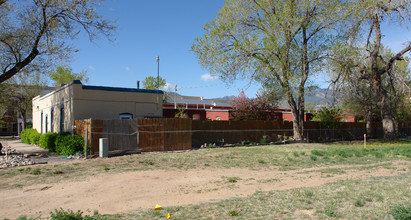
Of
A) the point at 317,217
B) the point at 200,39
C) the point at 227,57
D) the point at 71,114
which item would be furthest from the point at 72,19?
the point at 317,217

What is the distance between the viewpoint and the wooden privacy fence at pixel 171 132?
1588 cm

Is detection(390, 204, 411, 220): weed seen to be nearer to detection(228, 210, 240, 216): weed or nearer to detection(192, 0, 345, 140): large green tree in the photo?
detection(228, 210, 240, 216): weed

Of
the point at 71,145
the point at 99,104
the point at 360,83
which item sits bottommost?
the point at 71,145

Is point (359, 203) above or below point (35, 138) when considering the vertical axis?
below

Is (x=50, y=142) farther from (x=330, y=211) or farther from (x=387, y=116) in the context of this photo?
(x=387, y=116)

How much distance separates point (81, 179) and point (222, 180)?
169 inches

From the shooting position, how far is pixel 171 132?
17.9 metres

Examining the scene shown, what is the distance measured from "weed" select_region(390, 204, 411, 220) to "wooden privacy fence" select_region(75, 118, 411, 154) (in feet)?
42.3

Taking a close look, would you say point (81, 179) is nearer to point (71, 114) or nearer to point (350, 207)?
point (350, 207)

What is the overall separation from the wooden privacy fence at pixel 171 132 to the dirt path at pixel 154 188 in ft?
18.6

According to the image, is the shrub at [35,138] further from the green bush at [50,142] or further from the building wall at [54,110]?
the green bush at [50,142]

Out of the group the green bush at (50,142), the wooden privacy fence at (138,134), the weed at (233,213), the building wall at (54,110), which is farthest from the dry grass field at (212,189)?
the building wall at (54,110)

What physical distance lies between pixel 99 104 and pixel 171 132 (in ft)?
16.4

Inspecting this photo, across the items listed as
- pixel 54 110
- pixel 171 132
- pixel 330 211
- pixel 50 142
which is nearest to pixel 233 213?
pixel 330 211
